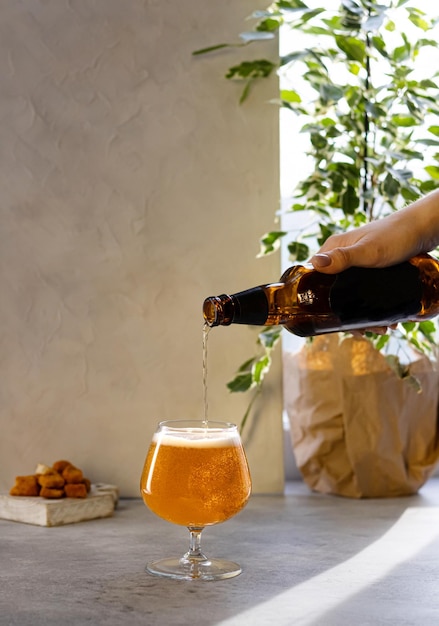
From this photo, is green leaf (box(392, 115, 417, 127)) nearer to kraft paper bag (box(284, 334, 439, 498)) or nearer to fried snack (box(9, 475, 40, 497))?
kraft paper bag (box(284, 334, 439, 498))

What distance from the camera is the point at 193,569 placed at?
3.72 ft

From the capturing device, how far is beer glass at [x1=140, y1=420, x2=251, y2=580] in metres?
1.07

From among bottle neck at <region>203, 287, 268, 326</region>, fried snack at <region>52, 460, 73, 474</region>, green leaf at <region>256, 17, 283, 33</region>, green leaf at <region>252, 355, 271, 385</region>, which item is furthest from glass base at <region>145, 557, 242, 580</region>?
green leaf at <region>256, 17, 283, 33</region>

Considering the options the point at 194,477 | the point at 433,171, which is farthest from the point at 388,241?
the point at 433,171

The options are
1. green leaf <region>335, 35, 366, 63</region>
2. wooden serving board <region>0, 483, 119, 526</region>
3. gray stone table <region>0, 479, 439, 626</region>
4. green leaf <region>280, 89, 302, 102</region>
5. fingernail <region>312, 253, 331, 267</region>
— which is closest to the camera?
gray stone table <region>0, 479, 439, 626</region>

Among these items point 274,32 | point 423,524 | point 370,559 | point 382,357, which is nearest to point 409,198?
point 382,357

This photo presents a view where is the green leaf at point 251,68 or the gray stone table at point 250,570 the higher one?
the green leaf at point 251,68

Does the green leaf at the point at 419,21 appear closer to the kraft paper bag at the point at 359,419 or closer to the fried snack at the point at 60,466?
the kraft paper bag at the point at 359,419

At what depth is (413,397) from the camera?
68.5 inches

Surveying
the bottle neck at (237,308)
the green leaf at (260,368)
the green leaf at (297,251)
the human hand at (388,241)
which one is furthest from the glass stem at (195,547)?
the green leaf at (297,251)

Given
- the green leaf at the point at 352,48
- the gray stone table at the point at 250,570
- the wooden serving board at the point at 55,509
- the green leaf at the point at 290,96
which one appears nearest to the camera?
the gray stone table at the point at 250,570

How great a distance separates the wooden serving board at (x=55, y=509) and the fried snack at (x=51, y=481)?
1.0 inches

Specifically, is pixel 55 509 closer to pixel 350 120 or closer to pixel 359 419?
pixel 359 419

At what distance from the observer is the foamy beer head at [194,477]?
107 cm
